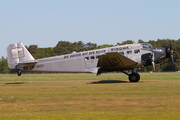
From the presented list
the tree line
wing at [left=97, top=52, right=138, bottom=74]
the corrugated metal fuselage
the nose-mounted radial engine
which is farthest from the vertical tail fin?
the tree line

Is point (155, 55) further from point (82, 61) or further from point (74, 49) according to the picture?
point (74, 49)

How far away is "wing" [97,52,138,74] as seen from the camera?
24266 mm

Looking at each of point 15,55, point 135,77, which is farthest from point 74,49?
point 135,77

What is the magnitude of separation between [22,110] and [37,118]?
6.58ft

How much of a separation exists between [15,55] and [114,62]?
522 inches

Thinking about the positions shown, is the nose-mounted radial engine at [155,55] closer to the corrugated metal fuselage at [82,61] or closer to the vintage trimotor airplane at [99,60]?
the vintage trimotor airplane at [99,60]

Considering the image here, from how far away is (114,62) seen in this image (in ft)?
83.7

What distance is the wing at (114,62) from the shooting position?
24.3 metres

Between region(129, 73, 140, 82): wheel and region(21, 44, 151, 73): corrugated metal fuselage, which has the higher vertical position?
region(21, 44, 151, 73): corrugated metal fuselage

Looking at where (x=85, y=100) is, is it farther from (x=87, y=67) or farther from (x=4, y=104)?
(x=87, y=67)

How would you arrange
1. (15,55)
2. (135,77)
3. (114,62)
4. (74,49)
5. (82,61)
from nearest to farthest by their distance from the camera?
(114,62) → (135,77) → (82,61) → (15,55) → (74,49)

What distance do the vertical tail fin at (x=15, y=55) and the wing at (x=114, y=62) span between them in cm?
1059

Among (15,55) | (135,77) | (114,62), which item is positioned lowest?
(135,77)

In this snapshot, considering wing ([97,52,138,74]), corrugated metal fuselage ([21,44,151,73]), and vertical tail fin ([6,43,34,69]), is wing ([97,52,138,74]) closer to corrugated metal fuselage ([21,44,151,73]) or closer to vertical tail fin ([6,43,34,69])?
corrugated metal fuselage ([21,44,151,73])
